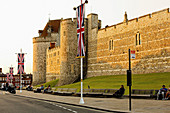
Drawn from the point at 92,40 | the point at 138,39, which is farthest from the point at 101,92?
the point at 92,40

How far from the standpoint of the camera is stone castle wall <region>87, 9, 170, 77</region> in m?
33.9

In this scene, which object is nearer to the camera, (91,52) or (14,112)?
(14,112)

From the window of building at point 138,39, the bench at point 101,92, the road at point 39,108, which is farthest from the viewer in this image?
the window of building at point 138,39

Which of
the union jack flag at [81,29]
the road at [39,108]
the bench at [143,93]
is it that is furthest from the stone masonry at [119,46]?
the road at [39,108]

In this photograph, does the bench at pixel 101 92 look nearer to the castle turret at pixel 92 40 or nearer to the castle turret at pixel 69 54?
the castle turret at pixel 92 40

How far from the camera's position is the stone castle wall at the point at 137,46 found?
111 ft

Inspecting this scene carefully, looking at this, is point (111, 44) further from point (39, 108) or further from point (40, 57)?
point (40, 57)

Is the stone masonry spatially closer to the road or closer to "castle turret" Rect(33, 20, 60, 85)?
"castle turret" Rect(33, 20, 60, 85)

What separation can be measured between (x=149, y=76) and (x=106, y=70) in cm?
1200

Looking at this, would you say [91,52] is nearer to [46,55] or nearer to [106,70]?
[106,70]

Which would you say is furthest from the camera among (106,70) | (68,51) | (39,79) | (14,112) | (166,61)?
(39,79)

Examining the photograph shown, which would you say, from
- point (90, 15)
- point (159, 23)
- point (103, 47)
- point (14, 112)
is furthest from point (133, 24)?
point (14, 112)

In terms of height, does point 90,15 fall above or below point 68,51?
above

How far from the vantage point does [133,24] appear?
39469 mm
